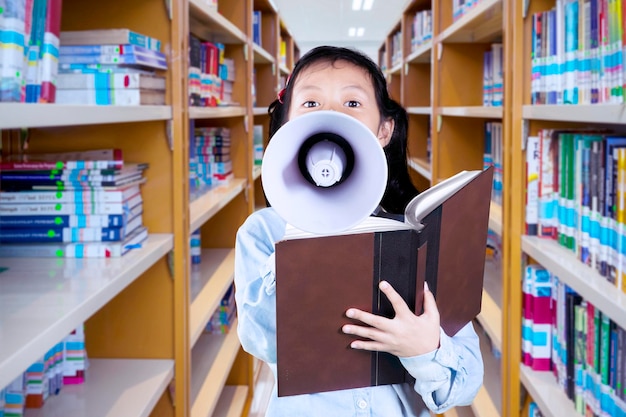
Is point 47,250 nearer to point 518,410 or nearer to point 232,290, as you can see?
point 518,410

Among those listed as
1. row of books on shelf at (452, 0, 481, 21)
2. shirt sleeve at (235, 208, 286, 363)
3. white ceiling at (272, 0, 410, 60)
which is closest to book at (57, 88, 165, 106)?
shirt sleeve at (235, 208, 286, 363)

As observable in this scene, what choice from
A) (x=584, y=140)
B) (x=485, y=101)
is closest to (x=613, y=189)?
(x=584, y=140)

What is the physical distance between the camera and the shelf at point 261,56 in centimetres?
393

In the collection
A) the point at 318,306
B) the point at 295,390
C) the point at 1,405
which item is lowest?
the point at 1,405

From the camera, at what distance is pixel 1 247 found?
5.28 feet

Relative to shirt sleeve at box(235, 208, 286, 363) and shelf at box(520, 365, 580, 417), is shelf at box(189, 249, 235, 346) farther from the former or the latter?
shelf at box(520, 365, 580, 417)

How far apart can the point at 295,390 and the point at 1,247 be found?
0.97 m

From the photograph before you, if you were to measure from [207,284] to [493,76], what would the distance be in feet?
5.42

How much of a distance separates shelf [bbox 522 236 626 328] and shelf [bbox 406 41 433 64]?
206cm

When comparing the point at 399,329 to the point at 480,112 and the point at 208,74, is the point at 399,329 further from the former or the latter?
the point at 208,74

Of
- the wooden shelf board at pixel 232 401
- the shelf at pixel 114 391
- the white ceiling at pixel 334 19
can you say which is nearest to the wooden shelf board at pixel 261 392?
the wooden shelf board at pixel 232 401

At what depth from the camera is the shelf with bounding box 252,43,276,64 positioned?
3.93m

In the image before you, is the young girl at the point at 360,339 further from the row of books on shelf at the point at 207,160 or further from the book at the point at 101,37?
the row of books on shelf at the point at 207,160

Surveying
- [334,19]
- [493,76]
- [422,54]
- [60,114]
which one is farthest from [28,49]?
[334,19]
